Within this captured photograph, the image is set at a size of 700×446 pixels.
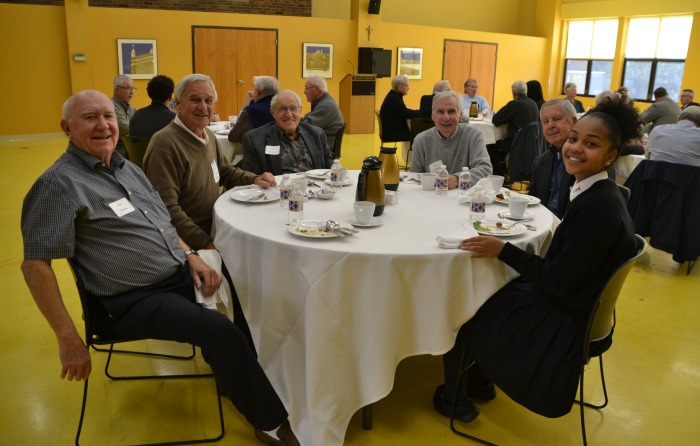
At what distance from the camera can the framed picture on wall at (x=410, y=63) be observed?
44.2ft

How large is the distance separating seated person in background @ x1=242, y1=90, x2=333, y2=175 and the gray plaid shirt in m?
1.38

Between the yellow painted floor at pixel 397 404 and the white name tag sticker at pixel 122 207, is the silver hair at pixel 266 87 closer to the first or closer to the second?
the yellow painted floor at pixel 397 404

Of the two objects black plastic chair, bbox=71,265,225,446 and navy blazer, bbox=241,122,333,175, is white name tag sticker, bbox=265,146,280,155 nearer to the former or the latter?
navy blazer, bbox=241,122,333,175

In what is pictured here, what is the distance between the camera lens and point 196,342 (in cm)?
205

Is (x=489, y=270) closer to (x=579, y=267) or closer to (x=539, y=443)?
(x=579, y=267)

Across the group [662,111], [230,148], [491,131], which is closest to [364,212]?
[230,148]

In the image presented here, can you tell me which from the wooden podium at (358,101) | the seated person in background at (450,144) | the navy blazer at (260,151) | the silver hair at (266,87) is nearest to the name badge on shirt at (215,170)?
the navy blazer at (260,151)

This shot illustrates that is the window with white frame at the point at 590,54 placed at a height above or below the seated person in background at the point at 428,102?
above

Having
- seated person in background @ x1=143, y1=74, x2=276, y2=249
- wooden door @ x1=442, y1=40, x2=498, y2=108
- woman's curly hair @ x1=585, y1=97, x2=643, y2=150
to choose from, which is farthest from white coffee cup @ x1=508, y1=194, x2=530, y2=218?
wooden door @ x1=442, y1=40, x2=498, y2=108

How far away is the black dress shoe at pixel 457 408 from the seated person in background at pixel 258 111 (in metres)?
3.18

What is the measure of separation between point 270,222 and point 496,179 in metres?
1.29

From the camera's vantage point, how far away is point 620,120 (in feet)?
6.66

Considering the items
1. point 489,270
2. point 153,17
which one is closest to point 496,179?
point 489,270

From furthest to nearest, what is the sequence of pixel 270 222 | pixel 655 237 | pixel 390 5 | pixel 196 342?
pixel 390 5
pixel 655 237
pixel 270 222
pixel 196 342
